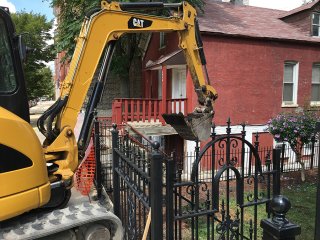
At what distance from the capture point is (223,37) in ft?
38.2

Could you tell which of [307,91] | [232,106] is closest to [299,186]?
[232,106]

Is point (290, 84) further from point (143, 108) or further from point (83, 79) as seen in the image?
point (83, 79)

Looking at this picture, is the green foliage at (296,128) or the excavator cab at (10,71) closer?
the excavator cab at (10,71)

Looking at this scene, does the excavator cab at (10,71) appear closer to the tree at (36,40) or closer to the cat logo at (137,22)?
the cat logo at (137,22)

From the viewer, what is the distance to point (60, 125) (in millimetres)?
4512

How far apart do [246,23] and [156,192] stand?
12.5 metres

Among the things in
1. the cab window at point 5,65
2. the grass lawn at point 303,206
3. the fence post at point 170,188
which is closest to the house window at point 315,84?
the grass lawn at point 303,206

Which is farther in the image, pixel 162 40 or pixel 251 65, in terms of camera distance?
pixel 162 40

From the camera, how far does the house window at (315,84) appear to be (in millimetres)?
14158

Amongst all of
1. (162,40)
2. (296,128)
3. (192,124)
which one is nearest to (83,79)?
(192,124)

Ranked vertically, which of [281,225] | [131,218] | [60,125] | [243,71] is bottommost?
[131,218]

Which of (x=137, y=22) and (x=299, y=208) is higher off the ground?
(x=137, y=22)

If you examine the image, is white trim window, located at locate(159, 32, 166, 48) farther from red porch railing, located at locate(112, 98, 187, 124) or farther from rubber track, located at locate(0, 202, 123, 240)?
rubber track, located at locate(0, 202, 123, 240)

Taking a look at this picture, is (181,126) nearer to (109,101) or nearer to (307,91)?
(307,91)
